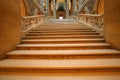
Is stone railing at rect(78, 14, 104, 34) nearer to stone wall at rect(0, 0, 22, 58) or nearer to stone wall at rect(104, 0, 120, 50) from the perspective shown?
stone wall at rect(104, 0, 120, 50)

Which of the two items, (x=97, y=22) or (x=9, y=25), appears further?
(x=97, y=22)

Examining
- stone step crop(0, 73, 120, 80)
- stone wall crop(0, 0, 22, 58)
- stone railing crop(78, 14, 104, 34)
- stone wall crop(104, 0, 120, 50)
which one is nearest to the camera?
stone step crop(0, 73, 120, 80)

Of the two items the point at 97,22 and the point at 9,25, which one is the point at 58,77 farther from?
the point at 97,22

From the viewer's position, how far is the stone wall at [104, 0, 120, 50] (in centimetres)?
354

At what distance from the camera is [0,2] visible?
3.12 m

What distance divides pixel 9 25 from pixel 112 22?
259 centimetres

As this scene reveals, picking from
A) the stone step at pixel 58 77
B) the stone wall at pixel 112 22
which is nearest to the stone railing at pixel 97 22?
the stone wall at pixel 112 22

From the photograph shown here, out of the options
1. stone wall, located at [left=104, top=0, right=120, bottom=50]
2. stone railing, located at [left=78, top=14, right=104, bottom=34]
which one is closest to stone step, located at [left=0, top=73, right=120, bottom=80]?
stone wall, located at [left=104, top=0, right=120, bottom=50]

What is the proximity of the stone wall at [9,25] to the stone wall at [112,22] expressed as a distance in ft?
8.25

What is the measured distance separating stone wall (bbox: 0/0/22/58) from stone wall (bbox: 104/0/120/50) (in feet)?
8.25

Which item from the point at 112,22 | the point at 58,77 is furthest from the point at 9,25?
the point at 112,22

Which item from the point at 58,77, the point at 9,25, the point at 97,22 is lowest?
the point at 58,77

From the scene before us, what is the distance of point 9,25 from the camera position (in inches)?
140

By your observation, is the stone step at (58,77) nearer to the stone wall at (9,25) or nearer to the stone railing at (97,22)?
the stone wall at (9,25)
